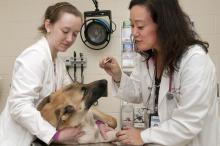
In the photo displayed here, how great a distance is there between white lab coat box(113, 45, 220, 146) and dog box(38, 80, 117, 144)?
1.02ft

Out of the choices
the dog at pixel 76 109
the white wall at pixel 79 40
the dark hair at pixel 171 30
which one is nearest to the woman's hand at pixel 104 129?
the dog at pixel 76 109

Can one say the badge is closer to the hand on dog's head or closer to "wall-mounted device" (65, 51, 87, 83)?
the hand on dog's head

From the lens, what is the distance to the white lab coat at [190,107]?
4.41ft

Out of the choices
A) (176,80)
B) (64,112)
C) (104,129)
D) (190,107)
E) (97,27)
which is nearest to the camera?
(190,107)

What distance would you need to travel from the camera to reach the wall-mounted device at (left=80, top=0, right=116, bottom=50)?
277 cm

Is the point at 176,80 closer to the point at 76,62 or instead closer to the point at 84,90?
the point at 84,90

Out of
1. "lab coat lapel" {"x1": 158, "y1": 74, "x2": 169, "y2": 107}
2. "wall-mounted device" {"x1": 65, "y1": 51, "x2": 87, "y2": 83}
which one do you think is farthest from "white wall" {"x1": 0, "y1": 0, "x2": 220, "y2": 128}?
"lab coat lapel" {"x1": 158, "y1": 74, "x2": 169, "y2": 107}

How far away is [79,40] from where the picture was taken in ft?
9.49

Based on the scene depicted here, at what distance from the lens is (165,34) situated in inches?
57.6

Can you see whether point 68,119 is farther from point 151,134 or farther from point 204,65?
point 204,65

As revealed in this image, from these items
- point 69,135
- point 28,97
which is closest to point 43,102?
point 28,97

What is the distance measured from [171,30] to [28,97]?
0.76 metres

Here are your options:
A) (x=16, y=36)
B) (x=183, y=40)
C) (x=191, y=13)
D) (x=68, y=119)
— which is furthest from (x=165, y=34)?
(x=16, y=36)

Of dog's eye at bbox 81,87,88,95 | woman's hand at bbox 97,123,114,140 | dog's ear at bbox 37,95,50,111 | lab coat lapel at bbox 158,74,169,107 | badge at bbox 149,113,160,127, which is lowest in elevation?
woman's hand at bbox 97,123,114,140
